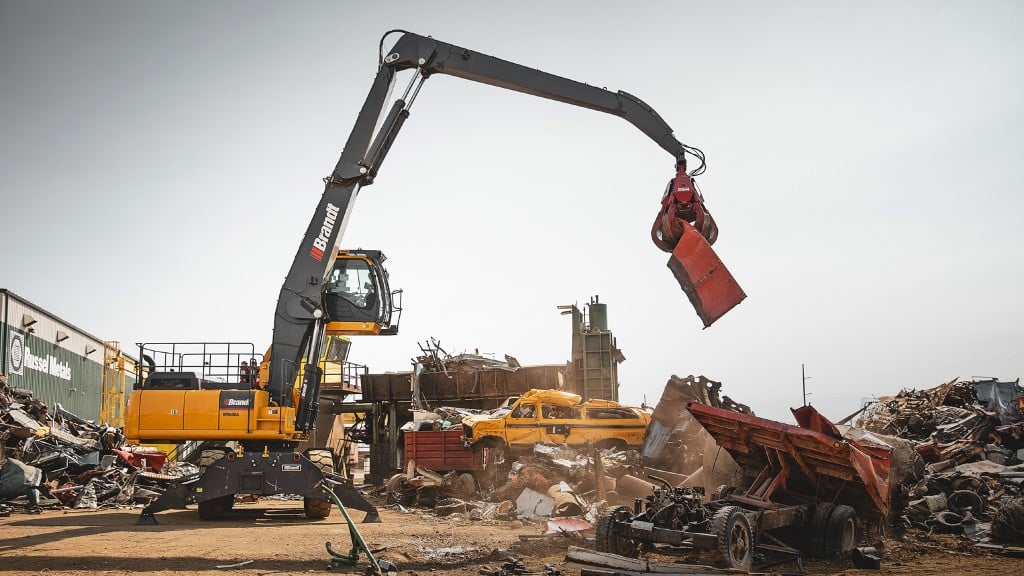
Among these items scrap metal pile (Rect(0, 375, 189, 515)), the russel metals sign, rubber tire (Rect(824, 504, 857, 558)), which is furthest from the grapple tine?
the russel metals sign

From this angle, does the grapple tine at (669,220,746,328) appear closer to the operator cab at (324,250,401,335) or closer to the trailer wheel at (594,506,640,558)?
the trailer wheel at (594,506,640,558)

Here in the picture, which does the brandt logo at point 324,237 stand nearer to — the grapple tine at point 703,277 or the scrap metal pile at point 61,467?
the grapple tine at point 703,277

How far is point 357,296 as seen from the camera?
13.9m

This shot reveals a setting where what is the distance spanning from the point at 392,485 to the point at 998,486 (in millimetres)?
11913

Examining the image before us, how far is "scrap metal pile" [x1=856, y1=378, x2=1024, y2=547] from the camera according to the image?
11211 millimetres

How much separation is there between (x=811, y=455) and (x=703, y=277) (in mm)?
3048

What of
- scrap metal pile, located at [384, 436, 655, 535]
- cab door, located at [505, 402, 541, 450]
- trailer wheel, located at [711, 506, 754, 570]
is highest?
cab door, located at [505, 402, 541, 450]

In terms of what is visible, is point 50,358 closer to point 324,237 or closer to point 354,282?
point 354,282

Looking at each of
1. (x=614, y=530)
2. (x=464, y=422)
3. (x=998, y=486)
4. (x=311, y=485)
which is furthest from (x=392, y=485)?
(x=998, y=486)

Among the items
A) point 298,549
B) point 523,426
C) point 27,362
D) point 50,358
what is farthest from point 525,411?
point 50,358

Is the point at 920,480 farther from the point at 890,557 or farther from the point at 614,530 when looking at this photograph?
the point at 614,530

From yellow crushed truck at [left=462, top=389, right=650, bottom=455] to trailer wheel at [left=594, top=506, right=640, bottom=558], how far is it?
7.81 metres

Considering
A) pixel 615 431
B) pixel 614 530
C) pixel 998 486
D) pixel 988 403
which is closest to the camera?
pixel 614 530

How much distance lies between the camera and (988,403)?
2327 cm
